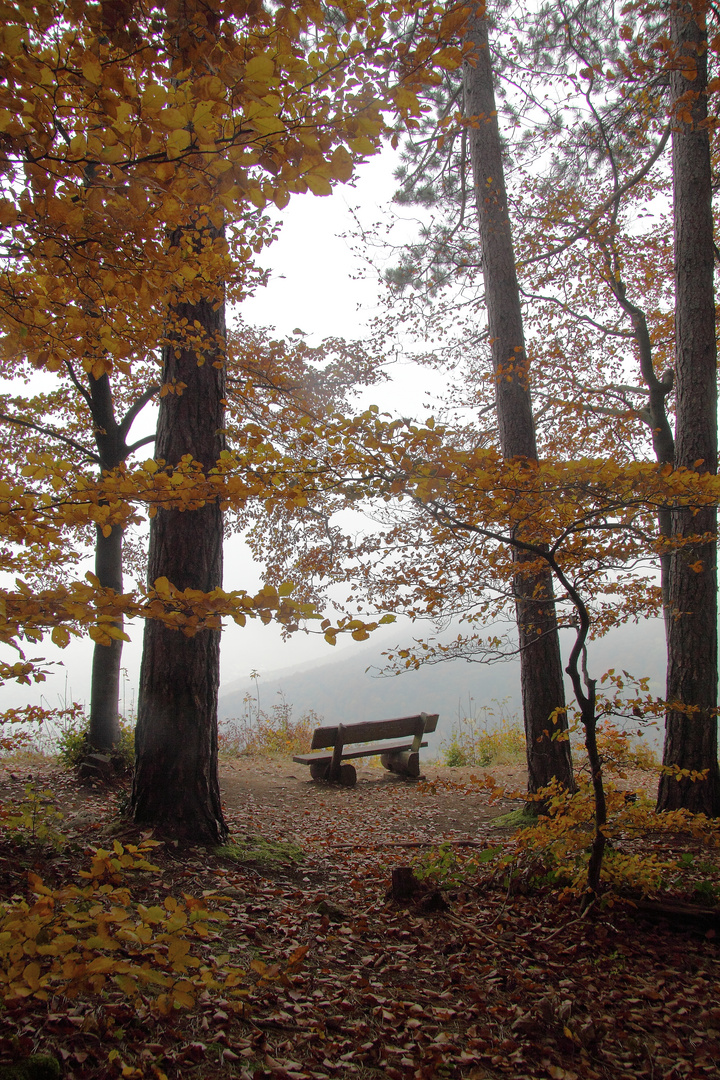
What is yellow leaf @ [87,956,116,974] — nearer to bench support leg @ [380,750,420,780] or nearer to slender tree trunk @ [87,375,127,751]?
slender tree trunk @ [87,375,127,751]

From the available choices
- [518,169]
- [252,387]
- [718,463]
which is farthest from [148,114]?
[518,169]

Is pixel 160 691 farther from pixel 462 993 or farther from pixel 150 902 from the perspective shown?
pixel 462 993

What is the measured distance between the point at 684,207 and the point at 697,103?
88 cm

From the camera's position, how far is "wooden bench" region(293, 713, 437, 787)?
676 cm

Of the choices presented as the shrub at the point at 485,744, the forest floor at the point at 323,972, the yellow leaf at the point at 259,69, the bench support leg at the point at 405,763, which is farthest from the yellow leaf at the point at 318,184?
the shrub at the point at 485,744

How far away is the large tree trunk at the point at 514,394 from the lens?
4.63 meters

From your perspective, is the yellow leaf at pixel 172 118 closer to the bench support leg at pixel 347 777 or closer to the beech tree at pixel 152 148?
the beech tree at pixel 152 148

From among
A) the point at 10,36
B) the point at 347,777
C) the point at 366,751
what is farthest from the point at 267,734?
the point at 10,36

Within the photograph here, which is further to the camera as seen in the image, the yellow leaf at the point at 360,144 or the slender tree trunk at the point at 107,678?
the slender tree trunk at the point at 107,678

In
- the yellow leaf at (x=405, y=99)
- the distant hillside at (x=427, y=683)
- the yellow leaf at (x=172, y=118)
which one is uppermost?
the yellow leaf at (x=405, y=99)

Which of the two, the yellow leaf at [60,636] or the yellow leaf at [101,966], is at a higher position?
the yellow leaf at [60,636]

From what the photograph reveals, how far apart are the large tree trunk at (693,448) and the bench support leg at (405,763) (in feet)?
10.2

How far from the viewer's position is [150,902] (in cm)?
284

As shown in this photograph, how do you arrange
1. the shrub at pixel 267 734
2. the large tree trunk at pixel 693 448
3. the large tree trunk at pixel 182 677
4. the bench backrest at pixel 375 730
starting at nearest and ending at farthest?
the large tree trunk at pixel 182 677
the large tree trunk at pixel 693 448
the bench backrest at pixel 375 730
the shrub at pixel 267 734
